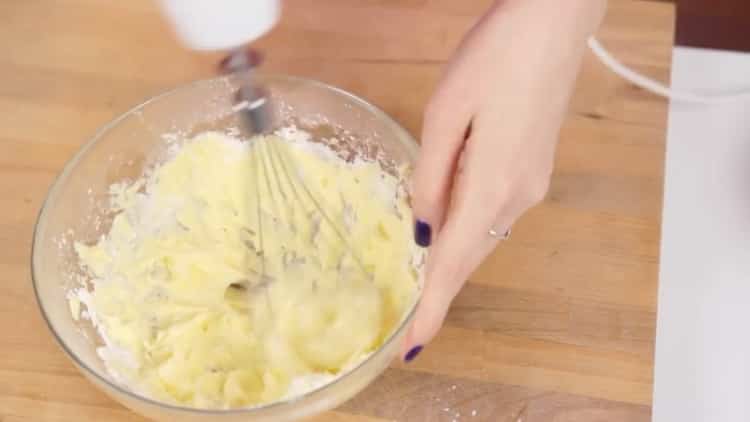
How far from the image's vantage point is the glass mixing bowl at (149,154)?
2.18ft

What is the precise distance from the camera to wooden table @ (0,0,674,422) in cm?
70

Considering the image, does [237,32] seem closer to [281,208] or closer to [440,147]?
[440,147]

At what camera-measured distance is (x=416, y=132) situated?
A: 2.83 feet

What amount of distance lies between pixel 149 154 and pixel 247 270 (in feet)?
0.52

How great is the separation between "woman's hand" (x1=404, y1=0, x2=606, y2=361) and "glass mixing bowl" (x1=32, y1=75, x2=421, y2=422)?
0.08 meters

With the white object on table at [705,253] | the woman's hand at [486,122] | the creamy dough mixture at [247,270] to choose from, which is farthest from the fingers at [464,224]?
the white object on table at [705,253]

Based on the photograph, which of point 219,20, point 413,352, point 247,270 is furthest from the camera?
point 247,270

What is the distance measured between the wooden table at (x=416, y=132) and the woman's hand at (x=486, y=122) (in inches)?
5.8

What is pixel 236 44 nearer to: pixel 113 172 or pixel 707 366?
pixel 113 172

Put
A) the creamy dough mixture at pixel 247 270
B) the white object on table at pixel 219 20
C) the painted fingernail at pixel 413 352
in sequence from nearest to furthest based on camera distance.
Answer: the white object on table at pixel 219 20 → the painted fingernail at pixel 413 352 → the creamy dough mixture at pixel 247 270

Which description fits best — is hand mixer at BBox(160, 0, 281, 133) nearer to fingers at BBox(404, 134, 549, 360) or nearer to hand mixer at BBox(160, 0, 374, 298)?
hand mixer at BBox(160, 0, 374, 298)

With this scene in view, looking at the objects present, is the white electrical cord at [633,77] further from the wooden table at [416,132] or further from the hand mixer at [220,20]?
the hand mixer at [220,20]

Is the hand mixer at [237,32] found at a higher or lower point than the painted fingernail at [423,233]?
higher

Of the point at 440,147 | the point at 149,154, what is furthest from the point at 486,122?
the point at 149,154
